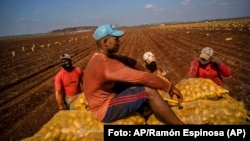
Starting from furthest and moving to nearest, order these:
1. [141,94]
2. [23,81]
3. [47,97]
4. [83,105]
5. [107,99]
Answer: [23,81] < [47,97] < [83,105] < [107,99] < [141,94]

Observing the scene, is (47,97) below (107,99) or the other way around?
below

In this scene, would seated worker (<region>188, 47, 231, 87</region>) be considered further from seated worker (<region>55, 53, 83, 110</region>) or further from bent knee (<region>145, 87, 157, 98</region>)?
seated worker (<region>55, 53, 83, 110</region>)

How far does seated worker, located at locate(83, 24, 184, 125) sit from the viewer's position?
9.30ft

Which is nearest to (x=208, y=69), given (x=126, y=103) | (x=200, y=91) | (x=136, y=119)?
(x=200, y=91)

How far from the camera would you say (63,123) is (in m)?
3.21

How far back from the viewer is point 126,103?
9.61 ft

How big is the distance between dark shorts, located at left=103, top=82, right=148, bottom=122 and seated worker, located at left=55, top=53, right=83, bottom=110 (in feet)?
9.47

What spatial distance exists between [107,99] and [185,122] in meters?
0.94

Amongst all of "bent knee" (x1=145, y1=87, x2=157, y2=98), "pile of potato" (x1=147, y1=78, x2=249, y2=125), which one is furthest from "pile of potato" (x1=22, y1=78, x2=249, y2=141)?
"bent knee" (x1=145, y1=87, x2=157, y2=98)

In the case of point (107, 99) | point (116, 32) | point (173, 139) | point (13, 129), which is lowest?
point (13, 129)

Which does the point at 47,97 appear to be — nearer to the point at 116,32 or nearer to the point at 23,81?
the point at 23,81

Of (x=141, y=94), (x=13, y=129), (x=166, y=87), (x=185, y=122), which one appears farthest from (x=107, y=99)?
(x=13, y=129)

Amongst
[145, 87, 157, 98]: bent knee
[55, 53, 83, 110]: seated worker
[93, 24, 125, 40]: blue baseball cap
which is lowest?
[55, 53, 83, 110]: seated worker

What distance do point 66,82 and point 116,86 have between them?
292cm
